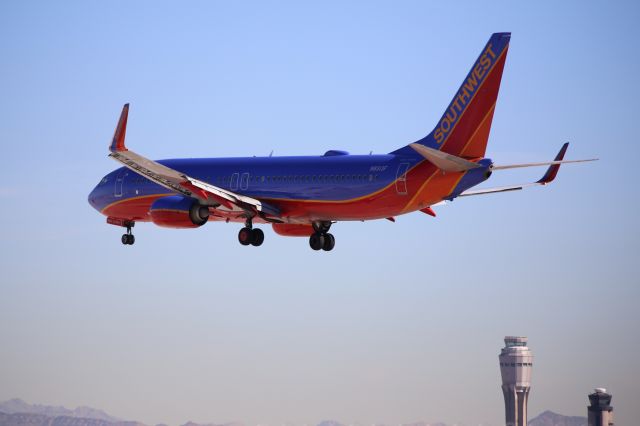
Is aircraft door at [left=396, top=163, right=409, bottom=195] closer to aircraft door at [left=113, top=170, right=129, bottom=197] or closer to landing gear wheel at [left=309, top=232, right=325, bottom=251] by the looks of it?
landing gear wheel at [left=309, top=232, right=325, bottom=251]

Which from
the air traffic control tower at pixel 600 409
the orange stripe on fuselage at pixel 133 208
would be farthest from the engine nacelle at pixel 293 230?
the air traffic control tower at pixel 600 409

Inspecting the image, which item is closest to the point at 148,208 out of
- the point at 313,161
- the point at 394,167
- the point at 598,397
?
the point at 313,161

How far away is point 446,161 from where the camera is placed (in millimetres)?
56281

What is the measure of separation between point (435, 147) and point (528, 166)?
508cm

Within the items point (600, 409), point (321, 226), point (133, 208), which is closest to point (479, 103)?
point (321, 226)

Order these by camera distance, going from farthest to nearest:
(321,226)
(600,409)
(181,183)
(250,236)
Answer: (600,409)
(321,226)
(250,236)
(181,183)

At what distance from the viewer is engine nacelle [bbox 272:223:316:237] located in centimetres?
6788

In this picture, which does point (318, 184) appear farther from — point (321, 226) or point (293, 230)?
point (293, 230)

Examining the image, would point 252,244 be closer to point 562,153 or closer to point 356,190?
point 356,190

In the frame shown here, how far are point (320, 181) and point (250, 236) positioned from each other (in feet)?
20.3

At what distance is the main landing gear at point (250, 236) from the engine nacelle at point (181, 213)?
231 cm

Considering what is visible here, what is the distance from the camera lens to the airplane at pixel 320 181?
57375 millimetres

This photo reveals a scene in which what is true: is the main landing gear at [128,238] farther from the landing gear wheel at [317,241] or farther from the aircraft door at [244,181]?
the landing gear wheel at [317,241]

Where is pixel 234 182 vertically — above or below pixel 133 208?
above
